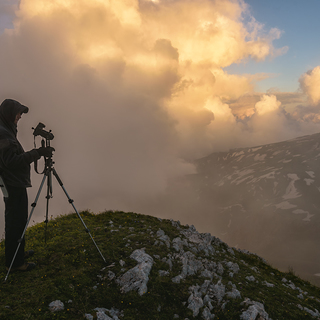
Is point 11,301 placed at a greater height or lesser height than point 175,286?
greater

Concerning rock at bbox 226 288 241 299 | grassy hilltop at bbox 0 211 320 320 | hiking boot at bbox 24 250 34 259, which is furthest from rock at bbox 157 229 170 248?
hiking boot at bbox 24 250 34 259

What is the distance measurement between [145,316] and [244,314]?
3058 mm

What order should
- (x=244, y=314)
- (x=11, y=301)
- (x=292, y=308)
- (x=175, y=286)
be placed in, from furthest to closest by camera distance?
1. (x=292, y=308)
2. (x=175, y=286)
3. (x=244, y=314)
4. (x=11, y=301)

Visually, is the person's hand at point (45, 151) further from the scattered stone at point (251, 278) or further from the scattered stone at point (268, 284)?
the scattered stone at point (268, 284)

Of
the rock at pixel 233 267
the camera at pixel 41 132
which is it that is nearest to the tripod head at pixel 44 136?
the camera at pixel 41 132

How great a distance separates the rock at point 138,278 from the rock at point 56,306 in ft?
5.68

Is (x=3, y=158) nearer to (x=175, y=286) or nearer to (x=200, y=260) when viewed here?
(x=175, y=286)

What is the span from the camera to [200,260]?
924cm

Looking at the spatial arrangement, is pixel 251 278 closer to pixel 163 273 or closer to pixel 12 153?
pixel 163 273

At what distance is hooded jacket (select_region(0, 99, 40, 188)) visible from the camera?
6.18 metres

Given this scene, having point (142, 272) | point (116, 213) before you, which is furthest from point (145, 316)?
point (116, 213)

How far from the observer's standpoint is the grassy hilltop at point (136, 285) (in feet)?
18.2

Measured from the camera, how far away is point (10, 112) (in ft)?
21.7

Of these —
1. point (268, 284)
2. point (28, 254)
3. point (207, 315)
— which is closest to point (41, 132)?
point (28, 254)
